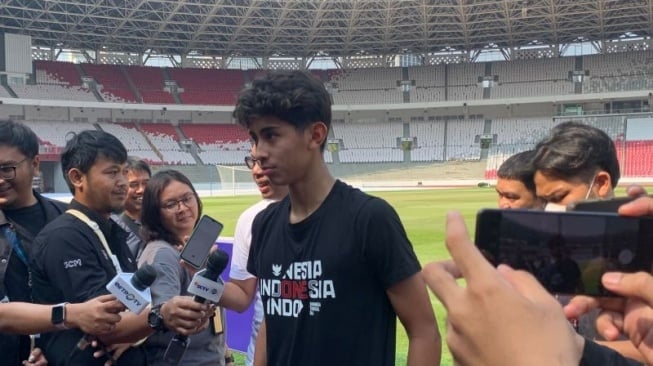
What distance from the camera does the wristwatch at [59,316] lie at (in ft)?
9.55

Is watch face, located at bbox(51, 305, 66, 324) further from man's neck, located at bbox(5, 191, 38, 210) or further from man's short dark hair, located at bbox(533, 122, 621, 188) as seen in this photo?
man's short dark hair, located at bbox(533, 122, 621, 188)

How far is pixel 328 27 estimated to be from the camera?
4953cm

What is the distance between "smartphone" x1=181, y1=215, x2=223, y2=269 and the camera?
3174 mm

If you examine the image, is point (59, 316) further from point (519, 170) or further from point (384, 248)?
point (519, 170)

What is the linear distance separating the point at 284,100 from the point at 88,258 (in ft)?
4.13

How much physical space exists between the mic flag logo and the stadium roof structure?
42834 mm

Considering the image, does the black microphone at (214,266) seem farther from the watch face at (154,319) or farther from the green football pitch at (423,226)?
the green football pitch at (423,226)

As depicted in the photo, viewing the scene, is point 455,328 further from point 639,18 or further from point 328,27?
point 639,18

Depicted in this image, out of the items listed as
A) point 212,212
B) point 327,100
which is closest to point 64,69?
point 212,212

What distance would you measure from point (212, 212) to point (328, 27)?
95.1ft

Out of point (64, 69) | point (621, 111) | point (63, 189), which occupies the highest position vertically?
point (64, 69)

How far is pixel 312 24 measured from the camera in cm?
4888

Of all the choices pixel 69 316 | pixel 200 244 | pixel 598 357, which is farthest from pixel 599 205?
pixel 69 316

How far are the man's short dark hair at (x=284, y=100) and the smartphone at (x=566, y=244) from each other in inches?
61.7
